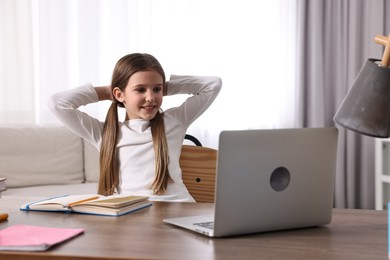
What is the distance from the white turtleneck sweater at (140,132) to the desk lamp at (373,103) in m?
1.15

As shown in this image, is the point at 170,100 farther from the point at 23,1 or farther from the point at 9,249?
the point at 9,249

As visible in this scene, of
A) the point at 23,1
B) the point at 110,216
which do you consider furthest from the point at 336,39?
the point at 110,216

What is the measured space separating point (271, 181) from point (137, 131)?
→ 104 centimetres

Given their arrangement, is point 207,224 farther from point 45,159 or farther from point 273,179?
point 45,159

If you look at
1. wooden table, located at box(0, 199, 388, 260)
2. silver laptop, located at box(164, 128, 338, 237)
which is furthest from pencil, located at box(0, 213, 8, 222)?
silver laptop, located at box(164, 128, 338, 237)

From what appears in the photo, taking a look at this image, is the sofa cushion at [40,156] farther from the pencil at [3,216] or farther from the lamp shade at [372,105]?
the lamp shade at [372,105]

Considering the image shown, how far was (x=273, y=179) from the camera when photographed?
145 cm

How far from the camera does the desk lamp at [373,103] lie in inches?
45.1

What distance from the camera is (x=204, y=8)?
4441 mm

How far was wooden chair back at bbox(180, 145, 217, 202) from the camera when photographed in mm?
2328

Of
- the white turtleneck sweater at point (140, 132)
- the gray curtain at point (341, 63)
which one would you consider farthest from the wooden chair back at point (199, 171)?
the gray curtain at point (341, 63)

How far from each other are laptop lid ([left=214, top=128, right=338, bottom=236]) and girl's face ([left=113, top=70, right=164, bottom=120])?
96 centimetres

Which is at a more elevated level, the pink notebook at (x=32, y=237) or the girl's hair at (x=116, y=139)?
the girl's hair at (x=116, y=139)

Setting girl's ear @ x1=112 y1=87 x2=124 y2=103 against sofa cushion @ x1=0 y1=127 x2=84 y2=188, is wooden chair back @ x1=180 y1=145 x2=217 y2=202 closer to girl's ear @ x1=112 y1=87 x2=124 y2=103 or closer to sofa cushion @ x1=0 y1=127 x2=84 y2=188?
girl's ear @ x1=112 y1=87 x2=124 y2=103
